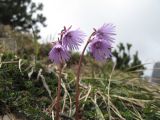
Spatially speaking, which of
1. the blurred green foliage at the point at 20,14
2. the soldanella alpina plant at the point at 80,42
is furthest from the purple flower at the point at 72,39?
the blurred green foliage at the point at 20,14

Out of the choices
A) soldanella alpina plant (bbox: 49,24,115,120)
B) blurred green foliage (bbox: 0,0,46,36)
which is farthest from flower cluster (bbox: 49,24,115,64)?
blurred green foliage (bbox: 0,0,46,36)

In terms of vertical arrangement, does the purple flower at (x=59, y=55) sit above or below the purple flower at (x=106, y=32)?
below

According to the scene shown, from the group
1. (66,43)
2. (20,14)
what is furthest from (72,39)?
(20,14)

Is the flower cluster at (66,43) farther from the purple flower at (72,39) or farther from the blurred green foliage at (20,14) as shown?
the blurred green foliage at (20,14)

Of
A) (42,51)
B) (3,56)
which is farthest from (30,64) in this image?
(42,51)

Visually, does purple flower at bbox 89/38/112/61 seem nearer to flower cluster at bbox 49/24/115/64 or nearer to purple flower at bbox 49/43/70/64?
flower cluster at bbox 49/24/115/64

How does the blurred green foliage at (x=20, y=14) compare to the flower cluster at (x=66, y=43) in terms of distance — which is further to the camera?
the blurred green foliage at (x=20, y=14)
